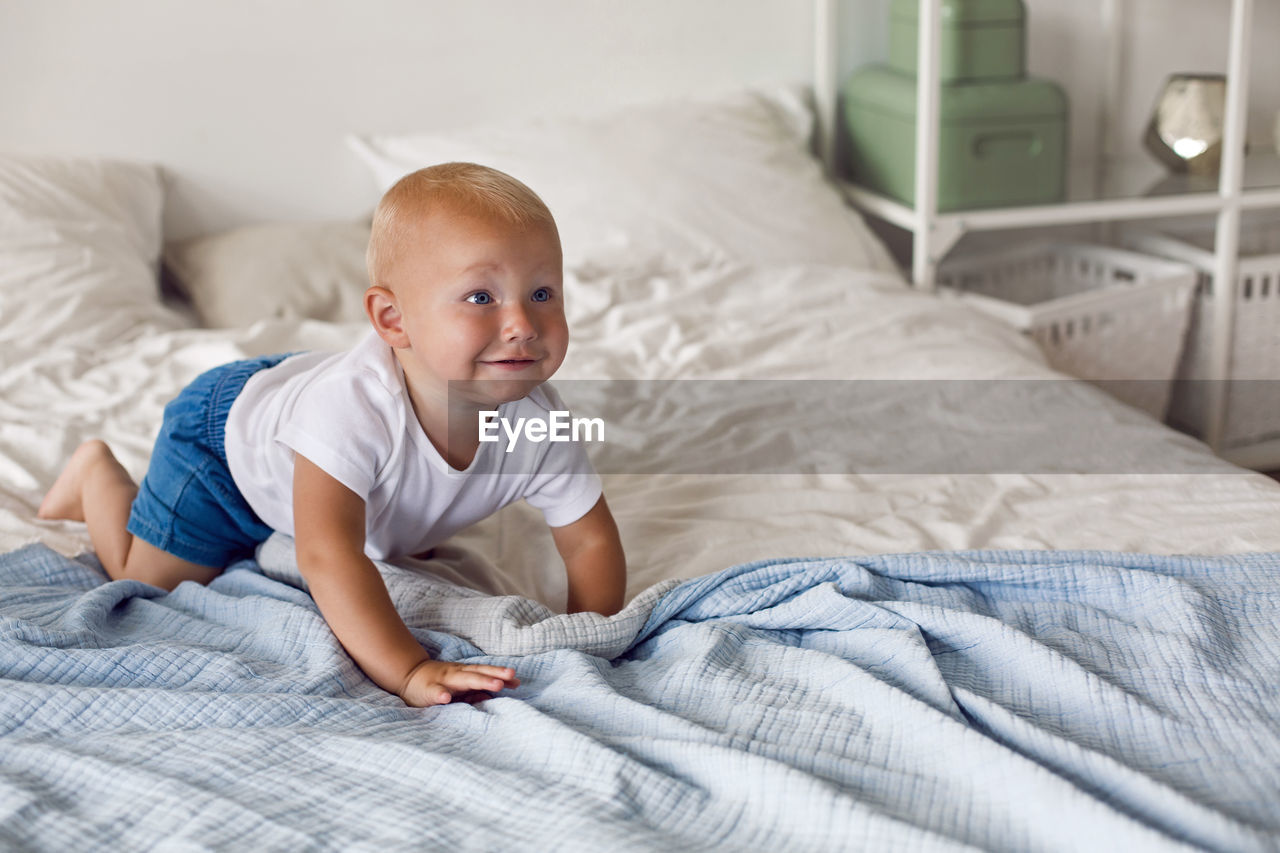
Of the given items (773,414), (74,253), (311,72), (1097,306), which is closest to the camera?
(773,414)

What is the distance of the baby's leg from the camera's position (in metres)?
1.16

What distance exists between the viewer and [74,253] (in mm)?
1919

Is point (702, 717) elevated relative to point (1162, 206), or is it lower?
lower

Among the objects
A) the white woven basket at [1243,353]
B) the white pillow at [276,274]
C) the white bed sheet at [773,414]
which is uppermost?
the white pillow at [276,274]

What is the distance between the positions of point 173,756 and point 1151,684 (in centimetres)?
64

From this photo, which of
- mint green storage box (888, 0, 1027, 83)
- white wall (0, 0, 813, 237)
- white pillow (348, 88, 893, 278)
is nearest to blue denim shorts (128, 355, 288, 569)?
white pillow (348, 88, 893, 278)

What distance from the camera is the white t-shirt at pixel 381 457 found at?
3.23 ft

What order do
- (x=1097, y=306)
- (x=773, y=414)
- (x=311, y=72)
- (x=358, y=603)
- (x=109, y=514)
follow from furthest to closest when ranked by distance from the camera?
(x=311, y=72)
(x=1097, y=306)
(x=773, y=414)
(x=109, y=514)
(x=358, y=603)

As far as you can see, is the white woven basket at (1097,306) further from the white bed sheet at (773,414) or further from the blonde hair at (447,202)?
the blonde hair at (447,202)

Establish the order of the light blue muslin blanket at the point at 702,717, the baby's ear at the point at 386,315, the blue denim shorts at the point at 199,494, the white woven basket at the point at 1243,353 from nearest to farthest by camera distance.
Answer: the light blue muslin blanket at the point at 702,717 < the baby's ear at the point at 386,315 < the blue denim shorts at the point at 199,494 < the white woven basket at the point at 1243,353

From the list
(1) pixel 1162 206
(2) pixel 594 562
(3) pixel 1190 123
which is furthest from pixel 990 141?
(2) pixel 594 562

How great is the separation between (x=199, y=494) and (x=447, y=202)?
16.5 inches

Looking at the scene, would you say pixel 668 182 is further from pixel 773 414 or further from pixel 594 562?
pixel 594 562

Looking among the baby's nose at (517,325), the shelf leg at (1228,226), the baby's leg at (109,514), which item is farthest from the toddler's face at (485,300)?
the shelf leg at (1228,226)
